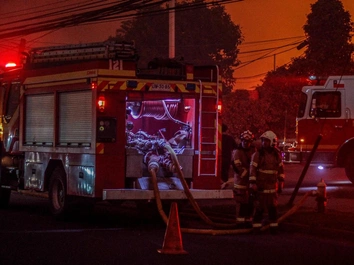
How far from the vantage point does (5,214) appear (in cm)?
1516

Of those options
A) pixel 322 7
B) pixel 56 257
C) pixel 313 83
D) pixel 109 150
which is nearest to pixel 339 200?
pixel 313 83

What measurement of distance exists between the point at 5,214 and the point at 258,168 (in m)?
5.68

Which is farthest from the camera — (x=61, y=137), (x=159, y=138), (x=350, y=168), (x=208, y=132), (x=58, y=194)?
(x=350, y=168)

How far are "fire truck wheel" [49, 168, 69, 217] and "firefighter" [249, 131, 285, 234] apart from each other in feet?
11.7

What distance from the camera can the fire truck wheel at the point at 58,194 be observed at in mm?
13664

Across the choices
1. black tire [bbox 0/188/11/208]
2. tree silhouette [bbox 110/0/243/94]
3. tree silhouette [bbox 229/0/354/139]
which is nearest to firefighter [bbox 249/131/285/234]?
black tire [bbox 0/188/11/208]

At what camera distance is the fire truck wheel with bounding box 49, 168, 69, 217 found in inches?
538

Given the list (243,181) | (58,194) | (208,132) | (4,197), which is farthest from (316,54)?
(243,181)

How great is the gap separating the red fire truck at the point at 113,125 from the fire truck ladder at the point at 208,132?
0.06ft

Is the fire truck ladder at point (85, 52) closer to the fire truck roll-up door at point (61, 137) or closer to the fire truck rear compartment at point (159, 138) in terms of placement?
the fire truck roll-up door at point (61, 137)

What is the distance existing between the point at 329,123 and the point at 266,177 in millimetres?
8915

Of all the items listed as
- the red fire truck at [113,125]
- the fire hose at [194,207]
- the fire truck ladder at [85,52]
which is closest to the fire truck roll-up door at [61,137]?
the red fire truck at [113,125]

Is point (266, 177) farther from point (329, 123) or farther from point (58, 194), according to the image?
point (329, 123)

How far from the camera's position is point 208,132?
13.5 metres
